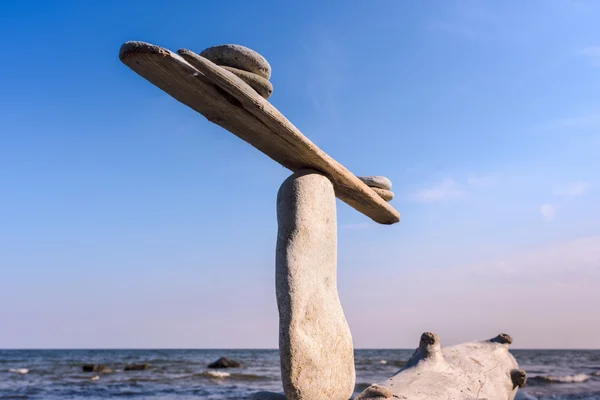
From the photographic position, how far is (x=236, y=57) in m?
4.57

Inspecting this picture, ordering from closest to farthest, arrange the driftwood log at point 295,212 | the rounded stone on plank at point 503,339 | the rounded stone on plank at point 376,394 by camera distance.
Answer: the driftwood log at point 295,212 → the rounded stone on plank at point 376,394 → the rounded stone on plank at point 503,339

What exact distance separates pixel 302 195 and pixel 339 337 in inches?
55.0

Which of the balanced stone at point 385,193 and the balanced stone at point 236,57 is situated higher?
the balanced stone at point 236,57

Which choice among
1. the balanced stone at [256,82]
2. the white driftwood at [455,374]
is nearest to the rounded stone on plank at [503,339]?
the white driftwood at [455,374]

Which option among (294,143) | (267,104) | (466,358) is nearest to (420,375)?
(466,358)

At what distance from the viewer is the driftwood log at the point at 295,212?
4.09 metres

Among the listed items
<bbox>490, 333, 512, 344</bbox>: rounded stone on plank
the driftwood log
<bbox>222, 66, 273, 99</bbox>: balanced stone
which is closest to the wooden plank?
the driftwood log

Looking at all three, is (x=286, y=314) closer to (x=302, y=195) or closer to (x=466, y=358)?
(x=302, y=195)

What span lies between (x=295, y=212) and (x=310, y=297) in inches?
31.7

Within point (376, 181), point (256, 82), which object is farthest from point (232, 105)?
point (376, 181)

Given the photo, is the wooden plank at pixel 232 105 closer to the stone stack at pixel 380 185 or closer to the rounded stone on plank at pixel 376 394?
the stone stack at pixel 380 185

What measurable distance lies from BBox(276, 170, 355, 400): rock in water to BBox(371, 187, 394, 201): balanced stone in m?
1.43

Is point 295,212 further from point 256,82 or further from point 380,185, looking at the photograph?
point 380,185

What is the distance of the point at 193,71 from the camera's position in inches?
155
